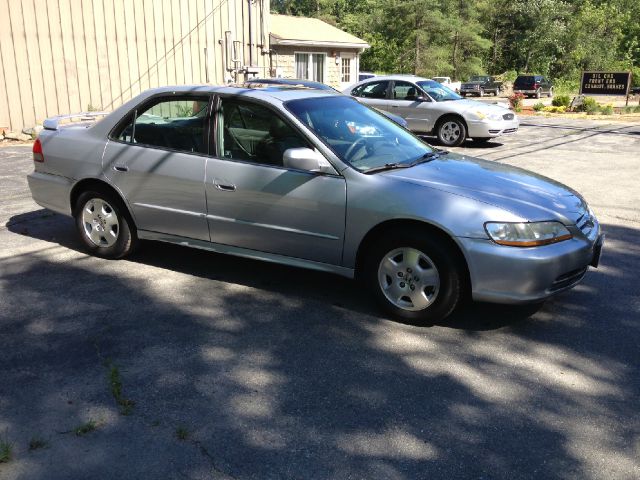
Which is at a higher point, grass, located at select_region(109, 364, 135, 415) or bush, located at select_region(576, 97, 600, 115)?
bush, located at select_region(576, 97, 600, 115)

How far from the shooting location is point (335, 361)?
382 cm

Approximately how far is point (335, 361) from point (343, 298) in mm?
1096

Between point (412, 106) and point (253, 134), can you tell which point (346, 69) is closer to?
point (412, 106)

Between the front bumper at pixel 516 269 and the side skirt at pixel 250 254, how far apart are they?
0.91m

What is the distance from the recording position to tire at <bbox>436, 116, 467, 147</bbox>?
1380cm

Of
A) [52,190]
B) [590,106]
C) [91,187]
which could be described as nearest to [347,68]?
[590,106]

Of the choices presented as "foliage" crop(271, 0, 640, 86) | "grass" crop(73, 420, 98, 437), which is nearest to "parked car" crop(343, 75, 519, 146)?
"grass" crop(73, 420, 98, 437)

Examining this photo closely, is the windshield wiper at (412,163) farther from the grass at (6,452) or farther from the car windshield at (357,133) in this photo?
the grass at (6,452)

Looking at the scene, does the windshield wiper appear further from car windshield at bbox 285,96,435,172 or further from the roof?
the roof

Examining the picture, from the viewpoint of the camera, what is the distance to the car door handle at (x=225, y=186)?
4.81 m

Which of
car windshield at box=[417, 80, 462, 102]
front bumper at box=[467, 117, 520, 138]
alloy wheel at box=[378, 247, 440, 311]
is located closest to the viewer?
alloy wheel at box=[378, 247, 440, 311]

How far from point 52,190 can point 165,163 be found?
1.40 m

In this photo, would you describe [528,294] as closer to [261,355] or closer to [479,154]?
[261,355]

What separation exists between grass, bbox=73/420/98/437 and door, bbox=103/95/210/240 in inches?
85.0
